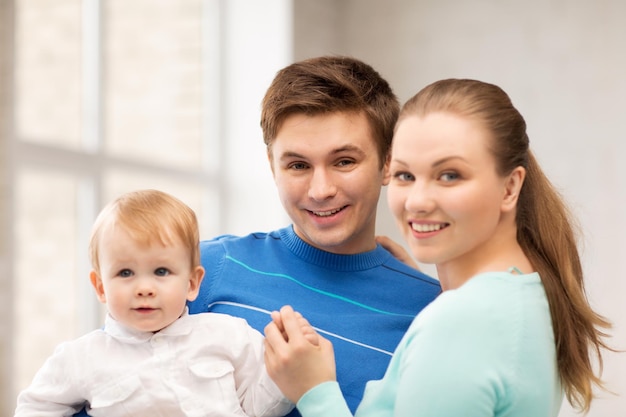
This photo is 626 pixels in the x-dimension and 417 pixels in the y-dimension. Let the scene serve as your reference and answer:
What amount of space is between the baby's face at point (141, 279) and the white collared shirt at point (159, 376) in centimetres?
5

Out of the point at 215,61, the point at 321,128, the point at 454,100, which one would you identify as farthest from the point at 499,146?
the point at 215,61

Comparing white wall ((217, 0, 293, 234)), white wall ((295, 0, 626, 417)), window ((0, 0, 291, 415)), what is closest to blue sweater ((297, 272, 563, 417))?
window ((0, 0, 291, 415))

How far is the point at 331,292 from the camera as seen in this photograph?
1798 millimetres

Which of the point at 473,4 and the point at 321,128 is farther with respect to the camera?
the point at 473,4

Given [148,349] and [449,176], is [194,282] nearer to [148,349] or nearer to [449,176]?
[148,349]

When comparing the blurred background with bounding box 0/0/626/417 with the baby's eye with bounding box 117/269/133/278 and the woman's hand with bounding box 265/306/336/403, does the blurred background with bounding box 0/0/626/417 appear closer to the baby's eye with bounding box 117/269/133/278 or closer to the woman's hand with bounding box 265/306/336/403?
the baby's eye with bounding box 117/269/133/278

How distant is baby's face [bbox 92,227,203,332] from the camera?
1.50 metres

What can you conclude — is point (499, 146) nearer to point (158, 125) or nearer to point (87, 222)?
point (87, 222)

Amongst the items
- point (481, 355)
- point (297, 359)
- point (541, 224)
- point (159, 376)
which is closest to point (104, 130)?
point (159, 376)

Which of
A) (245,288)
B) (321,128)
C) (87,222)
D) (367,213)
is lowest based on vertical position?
(87,222)

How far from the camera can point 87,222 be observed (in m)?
3.54

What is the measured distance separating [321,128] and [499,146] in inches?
21.0

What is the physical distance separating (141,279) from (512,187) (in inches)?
25.6

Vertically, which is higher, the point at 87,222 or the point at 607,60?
the point at 607,60
